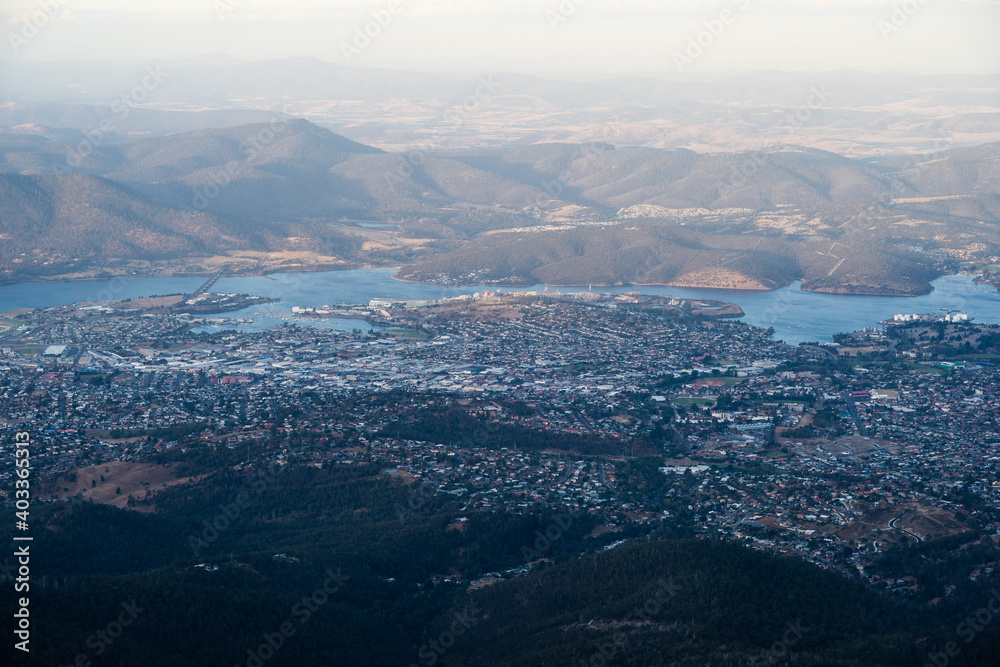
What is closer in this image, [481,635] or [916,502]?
[481,635]

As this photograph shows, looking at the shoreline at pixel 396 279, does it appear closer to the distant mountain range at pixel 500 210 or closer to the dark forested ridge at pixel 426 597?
the distant mountain range at pixel 500 210

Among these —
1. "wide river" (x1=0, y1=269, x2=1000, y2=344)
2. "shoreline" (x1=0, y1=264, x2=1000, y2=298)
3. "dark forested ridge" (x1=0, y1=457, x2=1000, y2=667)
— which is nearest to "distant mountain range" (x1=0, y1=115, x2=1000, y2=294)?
"shoreline" (x1=0, y1=264, x2=1000, y2=298)

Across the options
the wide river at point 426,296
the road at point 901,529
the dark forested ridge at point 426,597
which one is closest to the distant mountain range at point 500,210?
the wide river at point 426,296

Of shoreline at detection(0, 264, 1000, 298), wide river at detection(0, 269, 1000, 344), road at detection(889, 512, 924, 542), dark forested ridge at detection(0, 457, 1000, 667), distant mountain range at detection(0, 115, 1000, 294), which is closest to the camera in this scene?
dark forested ridge at detection(0, 457, 1000, 667)

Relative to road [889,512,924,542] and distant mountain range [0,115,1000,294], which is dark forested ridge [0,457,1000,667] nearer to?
road [889,512,924,542]

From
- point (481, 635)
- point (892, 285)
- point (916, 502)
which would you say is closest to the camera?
point (481, 635)

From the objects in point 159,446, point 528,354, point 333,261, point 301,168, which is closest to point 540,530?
point 159,446

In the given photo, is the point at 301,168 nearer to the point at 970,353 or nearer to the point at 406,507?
the point at 970,353
